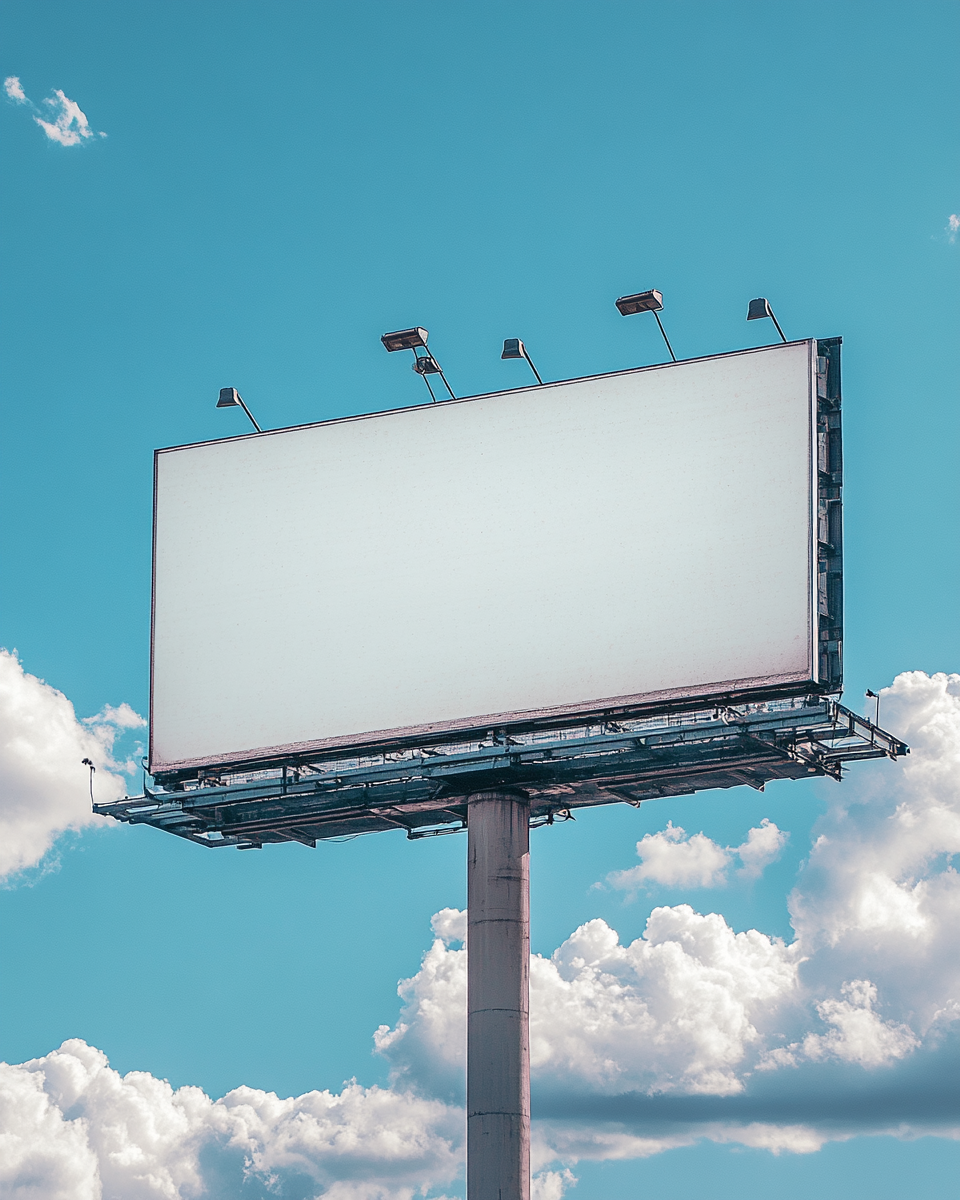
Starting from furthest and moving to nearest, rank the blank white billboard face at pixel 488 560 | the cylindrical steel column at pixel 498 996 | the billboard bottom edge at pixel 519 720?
the blank white billboard face at pixel 488 560 < the cylindrical steel column at pixel 498 996 < the billboard bottom edge at pixel 519 720

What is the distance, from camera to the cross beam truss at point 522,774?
61156 mm

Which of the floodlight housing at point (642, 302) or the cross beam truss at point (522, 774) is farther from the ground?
the floodlight housing at point (642, 302)

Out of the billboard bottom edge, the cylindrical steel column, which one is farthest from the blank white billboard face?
the cylindrical steel column

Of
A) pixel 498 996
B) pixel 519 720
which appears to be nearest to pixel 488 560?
pixel 519 720

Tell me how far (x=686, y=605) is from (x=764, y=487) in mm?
3589

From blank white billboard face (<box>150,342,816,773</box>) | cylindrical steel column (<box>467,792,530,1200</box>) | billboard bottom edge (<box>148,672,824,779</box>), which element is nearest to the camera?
billboard bottom edge (<box>148,672,824,779</box>)

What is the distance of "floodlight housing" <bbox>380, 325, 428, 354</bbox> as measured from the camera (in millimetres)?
68875

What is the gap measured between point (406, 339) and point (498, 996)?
18647mm

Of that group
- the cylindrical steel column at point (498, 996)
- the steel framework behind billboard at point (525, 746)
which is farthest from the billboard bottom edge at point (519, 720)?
the cylindrical steel column at point (498, 996)

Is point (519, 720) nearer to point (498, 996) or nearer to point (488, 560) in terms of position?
point (488, 560)

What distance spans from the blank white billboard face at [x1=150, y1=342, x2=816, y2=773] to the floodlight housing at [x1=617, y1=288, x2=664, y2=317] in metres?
1.98

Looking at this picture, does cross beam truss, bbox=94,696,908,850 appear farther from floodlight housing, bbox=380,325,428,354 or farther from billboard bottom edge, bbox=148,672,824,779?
floodlight housing, bbox=380,325,428,354

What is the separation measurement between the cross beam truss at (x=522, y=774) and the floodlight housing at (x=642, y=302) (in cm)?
1122

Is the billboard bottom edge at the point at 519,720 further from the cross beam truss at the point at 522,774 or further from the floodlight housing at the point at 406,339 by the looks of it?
the floodlight housing at the point at 406,339
